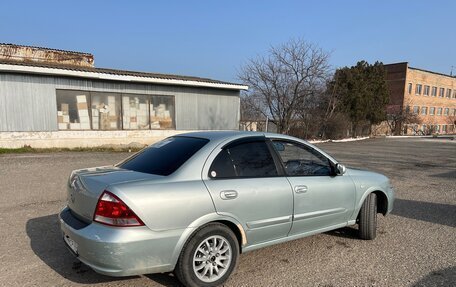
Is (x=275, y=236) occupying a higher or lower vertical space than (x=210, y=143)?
lower

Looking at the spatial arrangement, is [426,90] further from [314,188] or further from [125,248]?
[125,248]

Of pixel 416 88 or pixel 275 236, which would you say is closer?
pixel 275 236

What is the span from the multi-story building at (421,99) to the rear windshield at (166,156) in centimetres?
4179

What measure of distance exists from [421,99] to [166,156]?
52982mm

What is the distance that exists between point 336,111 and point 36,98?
22.4 metres

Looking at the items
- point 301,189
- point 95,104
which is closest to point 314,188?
point 301,189

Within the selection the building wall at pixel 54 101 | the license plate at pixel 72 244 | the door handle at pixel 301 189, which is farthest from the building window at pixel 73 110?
the door handle at pixel 301 189

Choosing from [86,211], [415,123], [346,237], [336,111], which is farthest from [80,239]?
[415,123]

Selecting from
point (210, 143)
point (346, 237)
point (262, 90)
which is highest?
point (262, 90)

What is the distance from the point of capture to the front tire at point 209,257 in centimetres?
296

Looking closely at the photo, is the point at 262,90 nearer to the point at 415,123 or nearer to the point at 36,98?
the point at 36,98

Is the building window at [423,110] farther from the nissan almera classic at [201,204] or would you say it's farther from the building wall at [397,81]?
the nissan almera classic at [201,204]

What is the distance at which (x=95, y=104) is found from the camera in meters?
15.0

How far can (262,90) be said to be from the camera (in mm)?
23031
